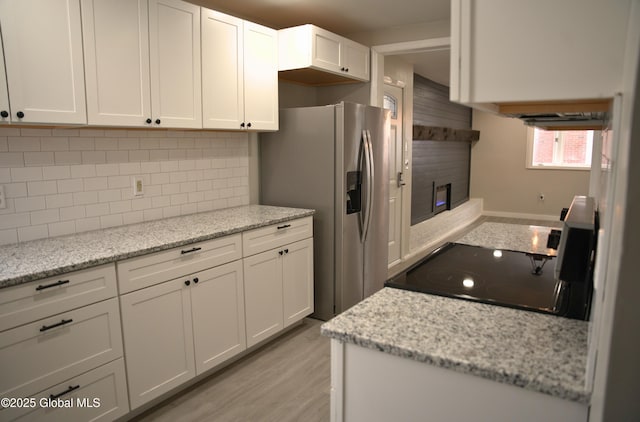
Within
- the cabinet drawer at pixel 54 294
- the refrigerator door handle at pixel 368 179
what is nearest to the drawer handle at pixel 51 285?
the cabinet drawer at pixel 54 294

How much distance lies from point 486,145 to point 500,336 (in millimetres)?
8167

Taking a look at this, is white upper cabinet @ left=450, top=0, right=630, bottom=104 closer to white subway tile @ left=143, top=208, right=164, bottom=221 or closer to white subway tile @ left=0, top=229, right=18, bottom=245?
white subway tile @ left=0, top=229, right=18, bottom=245

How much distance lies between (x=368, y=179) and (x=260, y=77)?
115 centimetres

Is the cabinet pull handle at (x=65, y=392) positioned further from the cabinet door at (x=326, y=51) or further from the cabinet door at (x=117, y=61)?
the cabinet door at (x=326, y=51)

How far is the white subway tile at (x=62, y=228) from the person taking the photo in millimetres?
2432

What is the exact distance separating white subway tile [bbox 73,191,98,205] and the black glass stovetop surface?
1.88 metres

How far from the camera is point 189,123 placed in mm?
2803

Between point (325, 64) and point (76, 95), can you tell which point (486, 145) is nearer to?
point (325, 64)

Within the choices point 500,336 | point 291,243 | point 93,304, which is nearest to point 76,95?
point 93,304

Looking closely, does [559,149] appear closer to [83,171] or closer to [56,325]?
[83,171]

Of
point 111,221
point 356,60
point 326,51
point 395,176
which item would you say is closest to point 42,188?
point 111,221

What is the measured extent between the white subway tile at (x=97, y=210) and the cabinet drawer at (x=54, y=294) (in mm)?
661

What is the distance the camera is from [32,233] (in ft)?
7.72

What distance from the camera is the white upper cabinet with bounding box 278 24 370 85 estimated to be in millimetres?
3379
